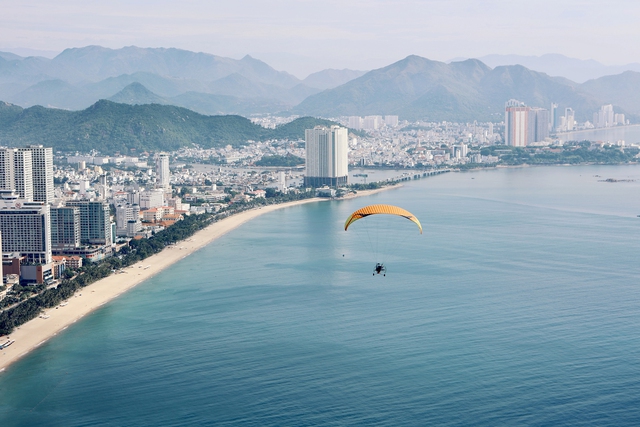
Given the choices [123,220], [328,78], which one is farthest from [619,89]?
[123,220]

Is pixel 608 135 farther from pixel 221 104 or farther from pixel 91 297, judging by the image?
pixel 91 297

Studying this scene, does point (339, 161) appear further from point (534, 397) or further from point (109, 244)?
point (534, 397)

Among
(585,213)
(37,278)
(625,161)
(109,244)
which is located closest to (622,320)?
(37,278)

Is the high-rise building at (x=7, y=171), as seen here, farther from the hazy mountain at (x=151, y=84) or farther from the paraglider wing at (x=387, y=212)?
the hazy mountain at (x=151, y=84)

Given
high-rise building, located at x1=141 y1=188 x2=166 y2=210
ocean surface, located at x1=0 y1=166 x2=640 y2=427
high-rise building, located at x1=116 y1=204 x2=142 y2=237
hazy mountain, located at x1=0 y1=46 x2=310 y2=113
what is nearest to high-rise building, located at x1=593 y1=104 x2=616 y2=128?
hazy mountain, located at x1=0 y1=46 x2=310 y2=113

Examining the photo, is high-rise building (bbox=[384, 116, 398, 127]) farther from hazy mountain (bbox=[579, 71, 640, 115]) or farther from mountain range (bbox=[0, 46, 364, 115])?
hazy mountain (bbox=[579, 71, 640, 115])

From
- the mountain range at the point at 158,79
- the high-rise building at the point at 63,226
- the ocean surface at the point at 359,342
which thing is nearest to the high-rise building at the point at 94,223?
the high-rise building at the point at 63,226
